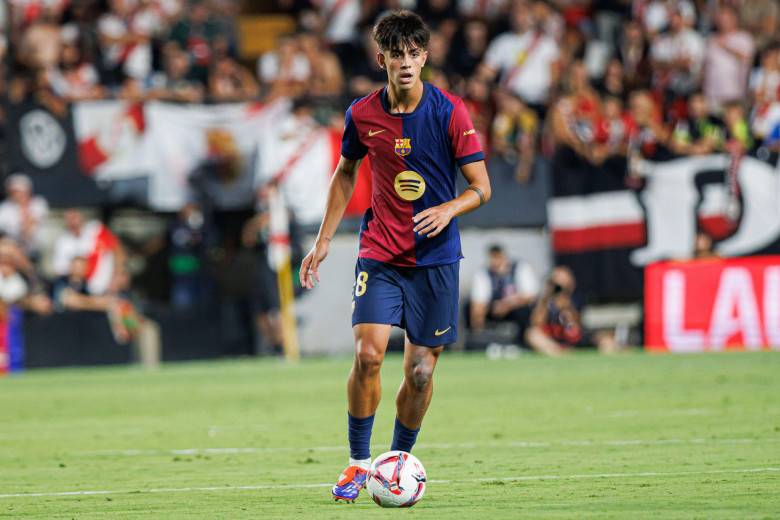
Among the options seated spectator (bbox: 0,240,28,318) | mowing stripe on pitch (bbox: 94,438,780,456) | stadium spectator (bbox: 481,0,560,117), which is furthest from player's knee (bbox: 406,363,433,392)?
stadium spectator (bbox: 481,0,560,117)

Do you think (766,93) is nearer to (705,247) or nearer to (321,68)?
(705,247)

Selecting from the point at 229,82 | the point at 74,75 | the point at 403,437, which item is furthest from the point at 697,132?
the point at 403,437

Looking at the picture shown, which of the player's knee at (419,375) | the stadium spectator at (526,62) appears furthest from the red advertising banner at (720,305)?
the player's knee at (419,375)

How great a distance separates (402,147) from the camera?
6.43 m

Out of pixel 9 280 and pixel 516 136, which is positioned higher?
pixel 516 136

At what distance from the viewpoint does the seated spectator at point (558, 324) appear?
19562mm

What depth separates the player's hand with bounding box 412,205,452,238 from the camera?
20.2 feet

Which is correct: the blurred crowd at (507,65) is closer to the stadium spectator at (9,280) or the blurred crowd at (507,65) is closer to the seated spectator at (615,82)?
the seated spectator at (615,82)

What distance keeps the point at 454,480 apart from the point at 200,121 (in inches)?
541

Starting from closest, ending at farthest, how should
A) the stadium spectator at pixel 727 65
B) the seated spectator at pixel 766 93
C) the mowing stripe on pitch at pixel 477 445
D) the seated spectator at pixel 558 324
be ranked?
the mowing stripe on pitch at pixel 477 445 → the seated spectator at pixel 766 93 → the seated spectator at pixel 558 324 → the stadium spectator at pixel 727 65

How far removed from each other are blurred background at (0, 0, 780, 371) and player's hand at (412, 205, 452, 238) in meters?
12.9

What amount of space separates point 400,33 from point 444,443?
3855 millimetres

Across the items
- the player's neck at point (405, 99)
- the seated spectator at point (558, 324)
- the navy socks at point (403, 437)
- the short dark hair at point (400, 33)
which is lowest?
the seated spectator at point (558, 324)

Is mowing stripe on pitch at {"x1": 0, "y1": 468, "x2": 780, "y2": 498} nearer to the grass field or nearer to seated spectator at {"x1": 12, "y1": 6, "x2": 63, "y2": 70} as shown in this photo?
the grass field
